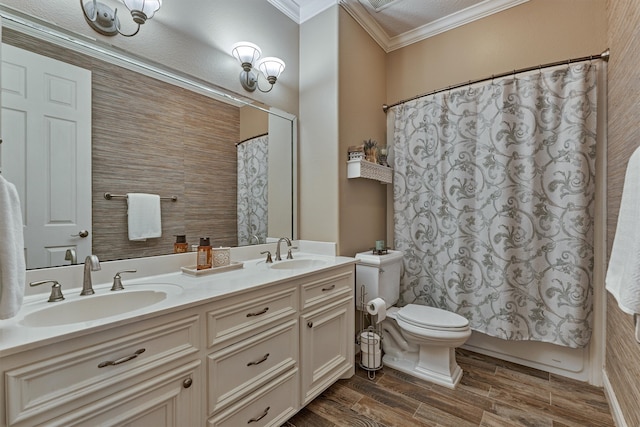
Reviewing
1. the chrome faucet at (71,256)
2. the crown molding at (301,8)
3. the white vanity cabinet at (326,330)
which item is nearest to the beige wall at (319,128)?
the crown molding at (301,8)

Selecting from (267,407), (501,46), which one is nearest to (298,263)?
(267,407)

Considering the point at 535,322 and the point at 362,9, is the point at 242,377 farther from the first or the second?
the point at 362,9

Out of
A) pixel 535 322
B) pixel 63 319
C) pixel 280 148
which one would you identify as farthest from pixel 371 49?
pixel 63 319

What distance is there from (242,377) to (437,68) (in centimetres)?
264

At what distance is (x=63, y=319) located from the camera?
40.1 inches

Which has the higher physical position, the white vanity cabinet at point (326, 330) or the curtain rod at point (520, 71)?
the curtain rod at point (520, 71)

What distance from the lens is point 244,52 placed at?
180 cm

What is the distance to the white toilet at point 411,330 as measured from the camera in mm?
1790

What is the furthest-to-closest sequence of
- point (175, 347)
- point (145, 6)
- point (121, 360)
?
point (145, 6), point (175, 347), point (121, 360)

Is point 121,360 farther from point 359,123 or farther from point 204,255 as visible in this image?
point 359,123

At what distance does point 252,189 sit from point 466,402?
1872 mm

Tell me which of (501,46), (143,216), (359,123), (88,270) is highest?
(501,46)

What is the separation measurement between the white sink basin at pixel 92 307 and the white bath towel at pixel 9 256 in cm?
16

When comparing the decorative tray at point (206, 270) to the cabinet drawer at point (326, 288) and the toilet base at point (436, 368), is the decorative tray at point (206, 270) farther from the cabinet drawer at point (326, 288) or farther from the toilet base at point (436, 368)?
the toilet base at point (436, 368)
